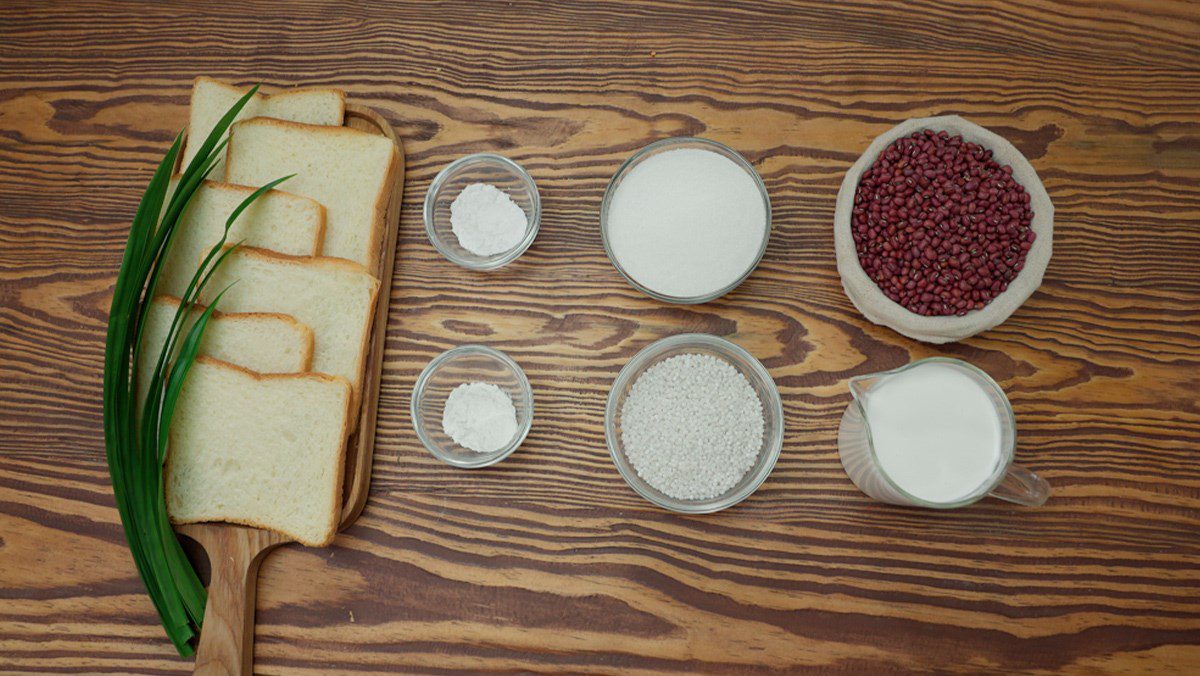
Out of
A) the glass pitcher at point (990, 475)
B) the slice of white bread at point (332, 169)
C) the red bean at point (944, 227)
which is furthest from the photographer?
the slice of white bread at point (332, 169)

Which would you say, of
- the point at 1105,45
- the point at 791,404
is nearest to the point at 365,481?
the point at 791,404

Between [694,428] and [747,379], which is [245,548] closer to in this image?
[694,428]

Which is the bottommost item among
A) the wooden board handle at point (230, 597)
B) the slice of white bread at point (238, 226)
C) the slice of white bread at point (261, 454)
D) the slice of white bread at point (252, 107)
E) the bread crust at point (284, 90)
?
the wooden board handle at point (230, 597)

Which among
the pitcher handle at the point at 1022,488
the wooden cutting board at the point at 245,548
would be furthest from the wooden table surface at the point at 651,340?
the pitcher handle at the point at 1022,488

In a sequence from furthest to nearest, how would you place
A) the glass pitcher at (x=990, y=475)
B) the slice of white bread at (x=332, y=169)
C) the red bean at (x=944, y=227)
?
the slice of white bread at (x=332, y=169) < the red bean at (x=944, y=227) < the glass pitcher at (x=990, y=475)

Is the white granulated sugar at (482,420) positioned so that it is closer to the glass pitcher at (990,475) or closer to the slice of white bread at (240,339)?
the slice of white bread at (240,339)

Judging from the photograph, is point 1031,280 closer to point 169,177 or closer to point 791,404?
point 791,404
